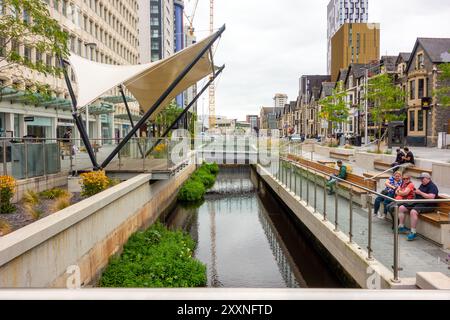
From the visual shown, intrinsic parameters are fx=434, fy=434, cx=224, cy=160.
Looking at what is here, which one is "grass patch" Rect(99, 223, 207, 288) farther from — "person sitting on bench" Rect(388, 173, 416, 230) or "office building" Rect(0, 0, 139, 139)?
"office building" Rect(0, 0, 139, 139)

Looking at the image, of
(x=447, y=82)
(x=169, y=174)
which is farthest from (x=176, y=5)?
(x=169, y=174)

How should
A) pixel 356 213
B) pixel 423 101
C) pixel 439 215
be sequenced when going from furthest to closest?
pixel 423 101, pixel 356 213, pixel 439 215

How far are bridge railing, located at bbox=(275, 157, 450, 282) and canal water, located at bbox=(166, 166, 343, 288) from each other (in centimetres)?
143

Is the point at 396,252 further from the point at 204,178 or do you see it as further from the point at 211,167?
the point at 211,167

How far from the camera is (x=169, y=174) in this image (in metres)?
16.4

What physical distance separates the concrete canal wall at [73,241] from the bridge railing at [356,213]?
4.33m

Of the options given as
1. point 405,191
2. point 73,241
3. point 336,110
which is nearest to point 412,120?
point 336,110

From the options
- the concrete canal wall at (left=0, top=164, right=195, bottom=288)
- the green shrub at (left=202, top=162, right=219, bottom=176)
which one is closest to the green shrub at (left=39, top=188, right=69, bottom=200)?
the concrete canal wall at (left=0, top=164, right=195, bottom=288)

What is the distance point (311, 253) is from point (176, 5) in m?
154

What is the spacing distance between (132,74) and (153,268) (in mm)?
9663

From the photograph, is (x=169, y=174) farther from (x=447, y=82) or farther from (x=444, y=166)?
(x=447, y=82)

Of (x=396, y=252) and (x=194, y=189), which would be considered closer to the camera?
(x=396, y=252)

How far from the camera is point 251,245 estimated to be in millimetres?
14180

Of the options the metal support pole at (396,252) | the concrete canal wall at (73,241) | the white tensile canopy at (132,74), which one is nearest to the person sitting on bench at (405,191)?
the metal support pole at (396,252)
